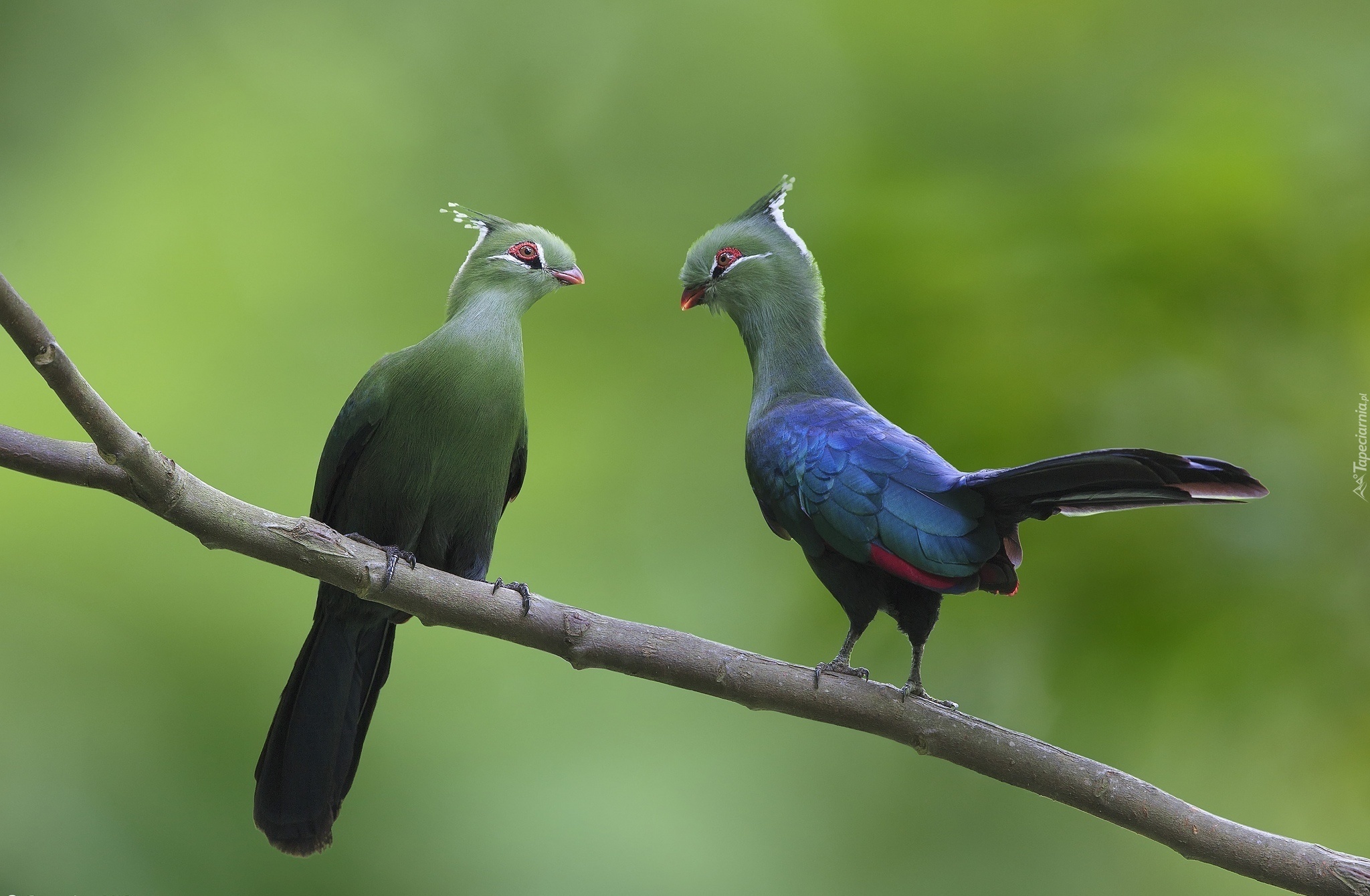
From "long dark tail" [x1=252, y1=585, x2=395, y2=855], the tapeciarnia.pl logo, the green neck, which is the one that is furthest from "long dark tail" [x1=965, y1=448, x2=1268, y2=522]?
the tapeciarnia.pl logo

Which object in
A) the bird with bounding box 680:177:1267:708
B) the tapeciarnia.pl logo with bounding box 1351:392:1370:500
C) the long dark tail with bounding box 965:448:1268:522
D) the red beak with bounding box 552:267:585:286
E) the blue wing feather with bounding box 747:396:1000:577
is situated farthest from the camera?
the tapeciarnia.pl logo with bounding box 1351:392:1370:500

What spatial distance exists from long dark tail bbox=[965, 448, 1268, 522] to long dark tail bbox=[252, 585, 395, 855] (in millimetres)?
1449

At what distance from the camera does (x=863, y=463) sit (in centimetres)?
217

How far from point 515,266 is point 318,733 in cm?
116

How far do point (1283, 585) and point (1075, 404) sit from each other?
38.0 inches

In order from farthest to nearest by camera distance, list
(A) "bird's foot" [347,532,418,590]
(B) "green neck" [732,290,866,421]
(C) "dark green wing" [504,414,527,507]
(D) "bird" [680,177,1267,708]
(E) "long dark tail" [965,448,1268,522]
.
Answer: (C) "dark green wing" [504,414,527,507] < (B) "green neck" [732,290,866,421] < (A) "bird's foot" [347,532,418,590] < (D) "bird" [680,177,1267,708] < (E) "long dark tail" [965,448,1268,522]

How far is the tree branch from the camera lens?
76.8 inches

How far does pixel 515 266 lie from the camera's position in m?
2.53

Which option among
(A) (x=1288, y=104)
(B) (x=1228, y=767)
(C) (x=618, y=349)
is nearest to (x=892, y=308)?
(C) (x=618, y=349)

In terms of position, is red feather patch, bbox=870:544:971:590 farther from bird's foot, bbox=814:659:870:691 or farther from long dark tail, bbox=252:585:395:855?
long dark tail, bbox=252:585:395:855

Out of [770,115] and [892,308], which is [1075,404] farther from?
[770,115]

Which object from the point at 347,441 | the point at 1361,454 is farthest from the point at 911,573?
the point at 1361,454

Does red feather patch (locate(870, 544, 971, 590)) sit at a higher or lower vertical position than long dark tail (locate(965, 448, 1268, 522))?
lower

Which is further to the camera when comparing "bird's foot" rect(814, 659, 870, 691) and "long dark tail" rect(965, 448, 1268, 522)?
"bird's foot" rect(814, 659, 870, 691)
